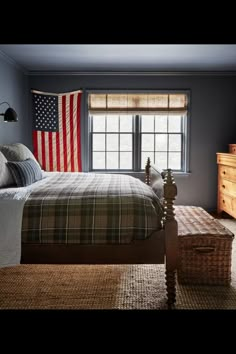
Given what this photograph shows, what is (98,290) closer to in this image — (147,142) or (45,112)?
(147,142)

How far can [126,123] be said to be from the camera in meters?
6.09

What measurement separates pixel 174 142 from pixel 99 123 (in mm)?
1306

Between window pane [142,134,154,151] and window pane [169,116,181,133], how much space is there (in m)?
0.35

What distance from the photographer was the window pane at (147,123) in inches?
239

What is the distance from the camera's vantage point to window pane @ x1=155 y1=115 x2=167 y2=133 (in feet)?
20.0

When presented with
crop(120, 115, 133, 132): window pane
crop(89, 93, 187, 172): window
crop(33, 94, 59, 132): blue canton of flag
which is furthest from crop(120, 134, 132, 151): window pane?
crop(33, 94, 59, 132): blue canton of flag

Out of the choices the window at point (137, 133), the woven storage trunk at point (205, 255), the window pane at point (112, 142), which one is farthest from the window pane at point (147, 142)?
the woven storage trunk at point (205, 255)

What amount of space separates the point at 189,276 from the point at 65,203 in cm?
123

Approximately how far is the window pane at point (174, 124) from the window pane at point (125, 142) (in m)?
0.71

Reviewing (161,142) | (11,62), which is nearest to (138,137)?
(161,142)

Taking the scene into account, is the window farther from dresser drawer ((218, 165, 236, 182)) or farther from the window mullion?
dresser drawer ((218, 165, 236, 182))

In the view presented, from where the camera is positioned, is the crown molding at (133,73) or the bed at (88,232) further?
the crown molding at (133,73)

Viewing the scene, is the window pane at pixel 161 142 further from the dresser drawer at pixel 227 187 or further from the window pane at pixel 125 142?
the dresser drawer at pixel 227 187
